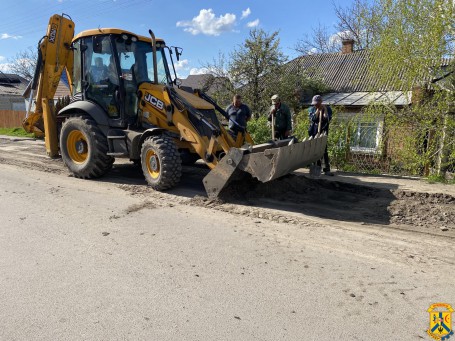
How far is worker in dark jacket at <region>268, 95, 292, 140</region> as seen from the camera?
26.9 ft

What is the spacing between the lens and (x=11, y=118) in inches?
1038

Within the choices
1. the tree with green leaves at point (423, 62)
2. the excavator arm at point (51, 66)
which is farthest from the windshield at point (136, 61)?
the tree with green leaves at point (423, 62)

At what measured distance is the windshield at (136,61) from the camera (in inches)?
290

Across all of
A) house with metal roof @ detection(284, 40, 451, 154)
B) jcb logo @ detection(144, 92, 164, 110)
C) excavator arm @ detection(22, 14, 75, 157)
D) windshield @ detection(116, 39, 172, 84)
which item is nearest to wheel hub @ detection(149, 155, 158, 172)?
jcb logo @ detection(144, 92, 164, 110)

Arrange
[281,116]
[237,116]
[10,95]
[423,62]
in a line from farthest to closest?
[10,95]
[281,116]
[237,116]
[423,62]

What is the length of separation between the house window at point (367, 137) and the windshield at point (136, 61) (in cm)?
492

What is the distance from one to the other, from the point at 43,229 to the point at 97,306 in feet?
7.67

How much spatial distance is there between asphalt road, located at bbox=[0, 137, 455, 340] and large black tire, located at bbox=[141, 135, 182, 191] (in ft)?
3.08

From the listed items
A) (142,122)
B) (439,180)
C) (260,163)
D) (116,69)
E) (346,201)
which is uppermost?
(116,69)

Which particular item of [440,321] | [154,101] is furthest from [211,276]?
[154,101]

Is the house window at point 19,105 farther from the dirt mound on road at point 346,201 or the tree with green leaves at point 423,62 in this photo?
the tree with green leaves at point 423,62

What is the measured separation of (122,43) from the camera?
7.38 meters

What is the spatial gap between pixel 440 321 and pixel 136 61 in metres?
6.82

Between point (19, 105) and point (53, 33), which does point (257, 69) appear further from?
point (19, 105)
